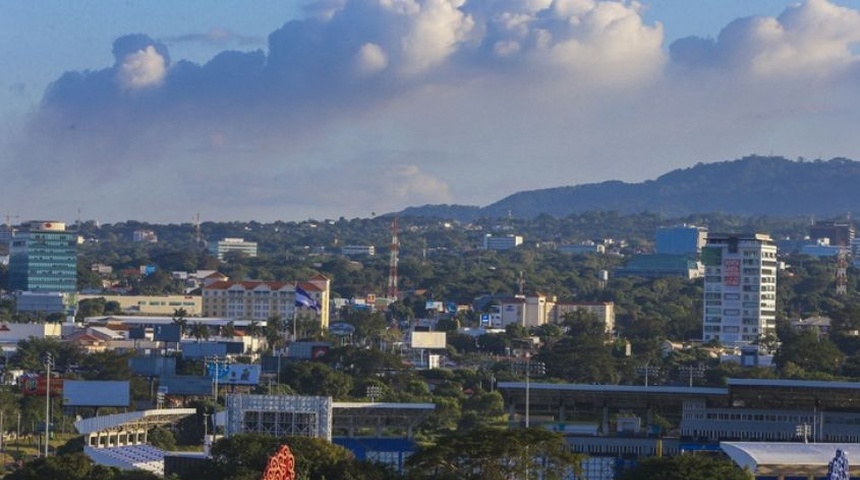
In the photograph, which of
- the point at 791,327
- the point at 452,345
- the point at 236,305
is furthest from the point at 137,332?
the point at 791,327

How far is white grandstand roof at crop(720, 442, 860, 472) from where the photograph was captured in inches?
2400

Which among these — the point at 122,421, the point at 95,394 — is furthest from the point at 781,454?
the point at 95,394

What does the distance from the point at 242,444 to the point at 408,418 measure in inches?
809

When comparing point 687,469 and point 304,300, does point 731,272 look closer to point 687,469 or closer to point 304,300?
point 304,300

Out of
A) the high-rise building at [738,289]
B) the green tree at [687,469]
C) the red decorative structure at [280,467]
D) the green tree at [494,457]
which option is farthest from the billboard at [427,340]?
the red decorative structure at [280,467]

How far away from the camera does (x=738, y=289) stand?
570 feet

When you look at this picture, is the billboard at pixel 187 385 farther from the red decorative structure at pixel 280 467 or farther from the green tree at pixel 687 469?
the red decorative structure at pixel 280 467

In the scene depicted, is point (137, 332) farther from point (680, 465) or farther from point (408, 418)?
point (680, 465)

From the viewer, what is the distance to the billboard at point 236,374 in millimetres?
105688

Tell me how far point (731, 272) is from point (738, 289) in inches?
62.0

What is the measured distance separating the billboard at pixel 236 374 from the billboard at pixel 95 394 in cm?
1224

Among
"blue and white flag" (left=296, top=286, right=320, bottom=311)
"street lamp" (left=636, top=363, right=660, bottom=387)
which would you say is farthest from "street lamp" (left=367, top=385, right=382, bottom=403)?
"blue and white flag" (left=296, top=286, right=320, bottom=311)

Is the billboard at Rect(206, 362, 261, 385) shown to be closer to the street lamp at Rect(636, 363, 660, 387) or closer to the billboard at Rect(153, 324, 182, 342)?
the street lamp at Rect(636, 363, 660, 387)

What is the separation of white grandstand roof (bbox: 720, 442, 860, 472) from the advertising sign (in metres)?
107
